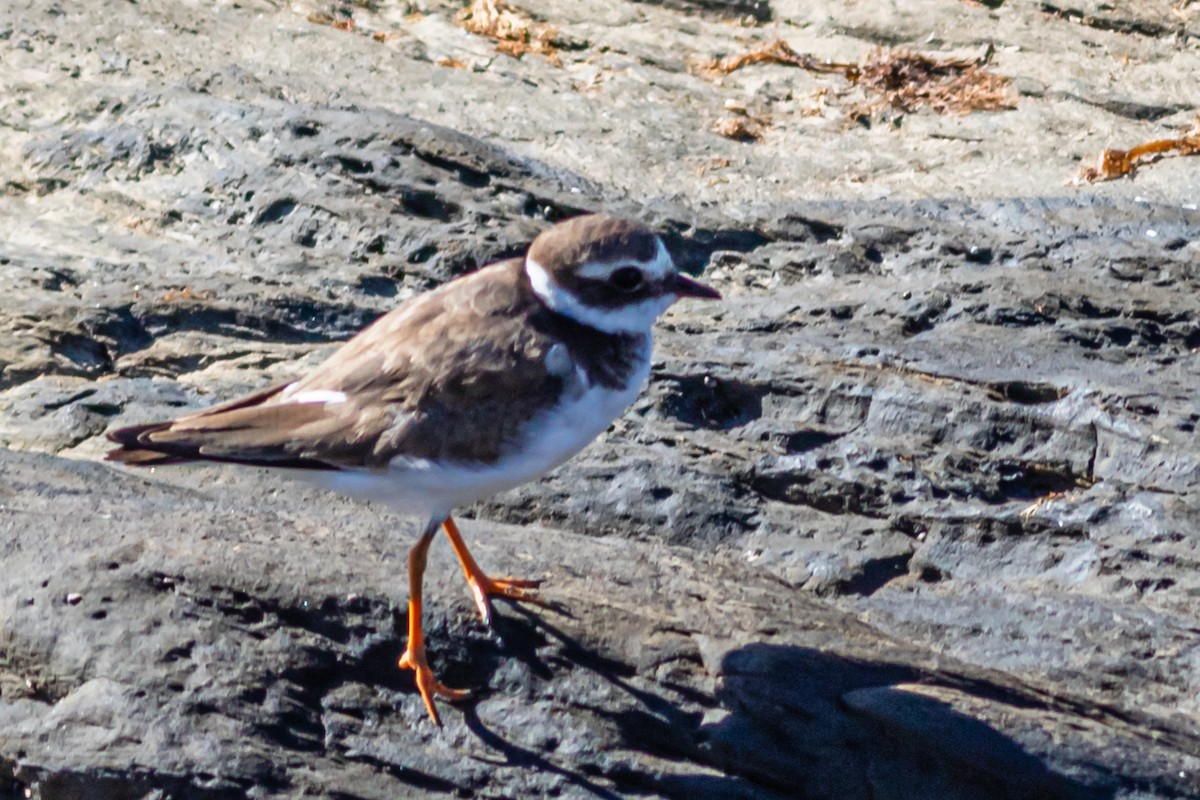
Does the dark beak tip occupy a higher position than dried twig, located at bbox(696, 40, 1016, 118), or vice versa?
dried twig, located at bbox(696, 40, 1016, 118)

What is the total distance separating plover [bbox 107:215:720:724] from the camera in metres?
5.15

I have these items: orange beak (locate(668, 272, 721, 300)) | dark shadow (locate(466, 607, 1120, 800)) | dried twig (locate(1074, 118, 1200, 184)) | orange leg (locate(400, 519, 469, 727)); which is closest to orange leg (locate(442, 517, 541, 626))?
orange leg (locate(400, 519, 469, 727))

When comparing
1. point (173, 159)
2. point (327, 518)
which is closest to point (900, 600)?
point (327, 518)

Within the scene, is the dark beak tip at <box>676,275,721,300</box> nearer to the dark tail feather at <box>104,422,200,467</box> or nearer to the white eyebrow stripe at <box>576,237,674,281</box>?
the white eyebrow stripe at <box>576,237,674,281</box>

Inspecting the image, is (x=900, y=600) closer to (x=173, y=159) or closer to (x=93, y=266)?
(x=93, y=266)

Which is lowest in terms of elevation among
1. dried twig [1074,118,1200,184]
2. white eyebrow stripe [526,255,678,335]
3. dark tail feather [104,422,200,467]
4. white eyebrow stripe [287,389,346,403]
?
dark tail feather [104,422,200,467]

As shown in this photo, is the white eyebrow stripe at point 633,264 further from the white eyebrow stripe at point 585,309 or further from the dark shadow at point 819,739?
the dark shadow at point 819,739

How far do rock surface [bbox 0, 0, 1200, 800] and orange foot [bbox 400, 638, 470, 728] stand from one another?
0.07 meters

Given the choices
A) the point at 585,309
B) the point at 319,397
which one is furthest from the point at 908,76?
the point at 319,397

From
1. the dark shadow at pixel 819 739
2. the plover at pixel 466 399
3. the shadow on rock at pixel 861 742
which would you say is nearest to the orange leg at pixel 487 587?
the plover at pixel 466 399

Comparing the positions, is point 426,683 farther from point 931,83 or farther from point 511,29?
point 511,29

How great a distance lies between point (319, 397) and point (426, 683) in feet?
3.98

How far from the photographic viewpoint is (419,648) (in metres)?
5.03

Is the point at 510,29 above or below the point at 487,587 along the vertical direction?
above
